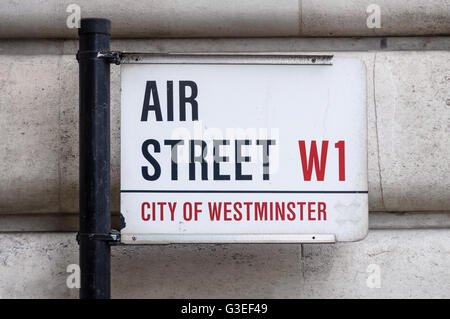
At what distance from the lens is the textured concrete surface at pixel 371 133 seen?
2.78 m

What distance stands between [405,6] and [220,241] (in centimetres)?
117

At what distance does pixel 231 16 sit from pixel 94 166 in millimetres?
871

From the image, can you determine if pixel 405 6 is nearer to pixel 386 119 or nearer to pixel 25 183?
pixel 386 119

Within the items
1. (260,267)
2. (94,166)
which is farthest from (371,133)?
(94,166)

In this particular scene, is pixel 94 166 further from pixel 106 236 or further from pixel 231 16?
pixel 231 16

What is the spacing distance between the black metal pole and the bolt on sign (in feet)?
0.25

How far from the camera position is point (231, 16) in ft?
9.15

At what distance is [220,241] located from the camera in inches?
91.1

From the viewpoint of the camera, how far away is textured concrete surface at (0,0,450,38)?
2.79 meters

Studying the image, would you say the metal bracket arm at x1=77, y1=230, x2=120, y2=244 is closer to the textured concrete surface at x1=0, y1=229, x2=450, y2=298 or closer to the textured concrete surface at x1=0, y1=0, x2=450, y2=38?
the textured concrete surface at x1=0, y1=229, x2=450, y2=298

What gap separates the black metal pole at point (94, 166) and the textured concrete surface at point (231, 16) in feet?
1.74

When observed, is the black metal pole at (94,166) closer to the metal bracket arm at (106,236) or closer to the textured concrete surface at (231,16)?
the metal bracket arm at (106,236)

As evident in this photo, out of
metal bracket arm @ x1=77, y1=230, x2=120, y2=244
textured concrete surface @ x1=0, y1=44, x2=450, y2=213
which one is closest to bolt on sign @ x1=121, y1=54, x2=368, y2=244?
metal bracket arm @ x1=77, y1=230, x2=120, y2=244

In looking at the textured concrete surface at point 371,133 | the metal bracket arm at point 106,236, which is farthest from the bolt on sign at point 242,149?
the textured concrete surface at point 371,133
